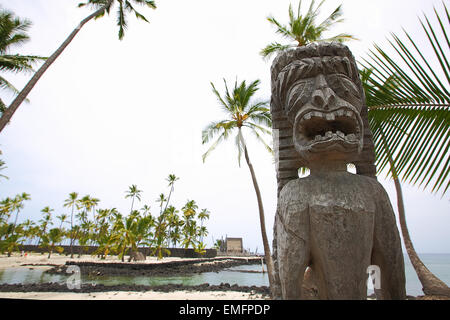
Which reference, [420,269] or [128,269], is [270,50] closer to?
[420,269]

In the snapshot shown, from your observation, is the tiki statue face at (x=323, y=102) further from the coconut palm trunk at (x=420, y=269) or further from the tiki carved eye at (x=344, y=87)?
the coconut palm trunk at (x=420, y=269)

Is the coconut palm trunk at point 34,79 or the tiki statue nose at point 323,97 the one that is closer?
the tiki statue nose at point 323,97

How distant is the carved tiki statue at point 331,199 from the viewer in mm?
1975

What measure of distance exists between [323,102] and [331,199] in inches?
33.1

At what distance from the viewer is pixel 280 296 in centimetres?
223

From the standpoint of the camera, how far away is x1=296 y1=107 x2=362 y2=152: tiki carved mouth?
2.14 m

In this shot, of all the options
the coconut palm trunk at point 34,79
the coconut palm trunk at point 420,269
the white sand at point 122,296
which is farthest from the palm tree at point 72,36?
the coconut palm trunk at point 420,269

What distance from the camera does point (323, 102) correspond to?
87.0 inches

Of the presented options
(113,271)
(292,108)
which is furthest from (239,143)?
(113,271)

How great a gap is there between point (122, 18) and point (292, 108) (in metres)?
15.6

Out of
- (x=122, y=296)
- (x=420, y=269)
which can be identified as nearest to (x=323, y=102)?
(x=420, y=269)

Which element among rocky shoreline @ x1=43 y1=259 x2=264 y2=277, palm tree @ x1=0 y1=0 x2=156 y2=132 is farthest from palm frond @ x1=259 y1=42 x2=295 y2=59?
rocky shoreline @ x1=43 y1=259 x2=264 y2=277
